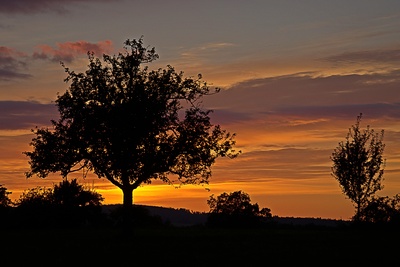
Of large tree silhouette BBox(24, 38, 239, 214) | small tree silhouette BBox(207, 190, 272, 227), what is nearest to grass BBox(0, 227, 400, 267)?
large tree silhouette BBox(24, 38, 239, 214)

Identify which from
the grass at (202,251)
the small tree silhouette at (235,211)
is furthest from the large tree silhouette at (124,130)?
the small tree silhouette at (235,211)

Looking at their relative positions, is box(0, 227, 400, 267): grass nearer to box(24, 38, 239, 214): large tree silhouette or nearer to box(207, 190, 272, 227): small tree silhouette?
box(24, 38, 239, 214): large tree silhouette

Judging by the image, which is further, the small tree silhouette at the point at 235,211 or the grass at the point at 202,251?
the small tree silhouette at the point at 235,211

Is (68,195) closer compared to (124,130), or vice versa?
(124,130)

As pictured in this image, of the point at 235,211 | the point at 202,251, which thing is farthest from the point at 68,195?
the point at 202,251

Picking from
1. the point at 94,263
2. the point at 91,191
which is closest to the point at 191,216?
the point at 91,191

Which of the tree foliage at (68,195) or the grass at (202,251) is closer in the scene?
the grass at (202,251)

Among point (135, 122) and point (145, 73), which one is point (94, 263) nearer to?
point (135, 122)

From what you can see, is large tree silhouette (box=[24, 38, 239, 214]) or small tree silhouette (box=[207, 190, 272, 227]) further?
small tree silhouette (box=[207, 190, 272, 227])

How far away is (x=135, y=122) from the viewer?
61.0 m

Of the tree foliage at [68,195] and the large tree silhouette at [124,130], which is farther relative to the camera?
the tree foliage at [68,195]

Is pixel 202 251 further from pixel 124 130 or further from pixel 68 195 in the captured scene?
pixel 68 195

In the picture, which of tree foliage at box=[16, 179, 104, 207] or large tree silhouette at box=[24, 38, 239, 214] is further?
tree foliage at box=[16, 179, 104, 207]

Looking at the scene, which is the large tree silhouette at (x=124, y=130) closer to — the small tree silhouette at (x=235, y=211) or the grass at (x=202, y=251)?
the grass at (x=202, y=251)
